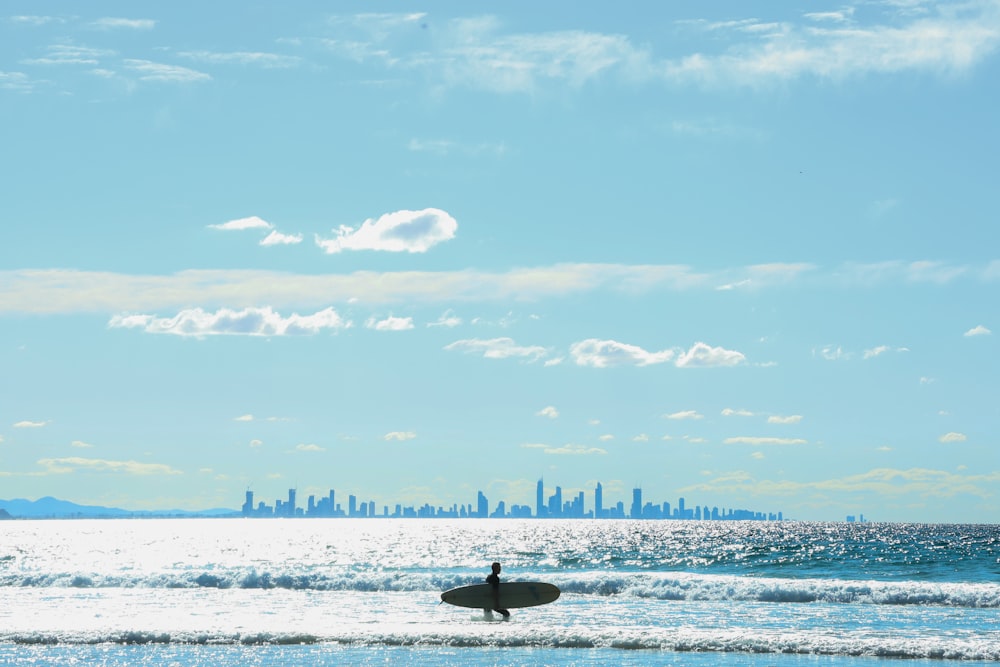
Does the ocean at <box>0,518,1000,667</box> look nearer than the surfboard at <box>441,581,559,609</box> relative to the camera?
Yes

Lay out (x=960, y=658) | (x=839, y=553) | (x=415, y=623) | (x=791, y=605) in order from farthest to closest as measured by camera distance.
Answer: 1. (x=839, y=553)
2. (x=791, y=605)
3. (x=415, y=623)
4. (x=960, y=658)

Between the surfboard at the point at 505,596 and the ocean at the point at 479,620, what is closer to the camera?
the ocean at the point at 479,620

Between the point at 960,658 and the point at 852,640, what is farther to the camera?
the point at 852,640

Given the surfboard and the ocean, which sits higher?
the surfboard

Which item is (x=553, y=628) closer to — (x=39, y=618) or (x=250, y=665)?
(x=250, y=665)

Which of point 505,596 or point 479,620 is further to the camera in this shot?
point 505,596

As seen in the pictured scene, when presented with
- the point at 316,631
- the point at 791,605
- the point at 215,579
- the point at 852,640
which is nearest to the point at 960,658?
the point at 852,640

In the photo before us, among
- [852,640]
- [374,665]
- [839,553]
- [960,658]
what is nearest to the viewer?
[374,665]

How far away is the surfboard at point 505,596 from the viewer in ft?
123

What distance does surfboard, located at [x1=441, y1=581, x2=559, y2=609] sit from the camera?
37375 millimetres

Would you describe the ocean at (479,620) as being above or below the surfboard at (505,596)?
below

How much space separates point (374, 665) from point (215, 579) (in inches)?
1131

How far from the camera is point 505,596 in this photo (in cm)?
3759

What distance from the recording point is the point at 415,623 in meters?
36.1
